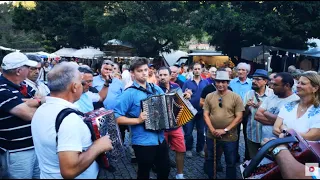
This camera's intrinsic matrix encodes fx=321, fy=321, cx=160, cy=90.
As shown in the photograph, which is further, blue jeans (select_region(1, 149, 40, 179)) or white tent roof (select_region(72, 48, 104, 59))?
white tent roof (select_region(72, 48, 104, 59))

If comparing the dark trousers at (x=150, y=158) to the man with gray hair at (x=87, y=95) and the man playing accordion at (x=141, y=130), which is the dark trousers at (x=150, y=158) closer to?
the man playing accordion at (x=141, y=130)

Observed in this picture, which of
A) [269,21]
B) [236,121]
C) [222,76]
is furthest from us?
[269,21]

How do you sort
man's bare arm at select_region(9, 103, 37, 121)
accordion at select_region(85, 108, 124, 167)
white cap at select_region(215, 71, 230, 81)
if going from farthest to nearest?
white cap at select_region(215, 71, 230, 81), man's bare arm at select_region(9, 103, 37, 121), accordion at select_region(85, 108, 124, 167)

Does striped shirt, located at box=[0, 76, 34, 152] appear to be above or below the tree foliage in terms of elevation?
below

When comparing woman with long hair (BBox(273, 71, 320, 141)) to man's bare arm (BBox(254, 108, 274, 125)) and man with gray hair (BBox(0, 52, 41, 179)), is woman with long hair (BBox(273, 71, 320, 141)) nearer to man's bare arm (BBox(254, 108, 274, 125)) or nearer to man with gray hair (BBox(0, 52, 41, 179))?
man's bare arm (BBox(254, 108, 274, 125))

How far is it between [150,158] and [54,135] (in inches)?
74.8

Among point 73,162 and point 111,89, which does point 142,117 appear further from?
point 111,89

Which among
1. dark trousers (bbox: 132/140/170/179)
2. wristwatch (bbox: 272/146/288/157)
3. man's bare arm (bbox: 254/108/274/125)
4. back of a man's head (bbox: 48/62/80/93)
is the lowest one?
dark trousers (bbox: 132/140/170/179)

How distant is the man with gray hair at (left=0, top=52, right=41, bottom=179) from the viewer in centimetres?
327

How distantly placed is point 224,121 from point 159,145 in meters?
1.44

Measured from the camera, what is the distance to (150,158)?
400cm

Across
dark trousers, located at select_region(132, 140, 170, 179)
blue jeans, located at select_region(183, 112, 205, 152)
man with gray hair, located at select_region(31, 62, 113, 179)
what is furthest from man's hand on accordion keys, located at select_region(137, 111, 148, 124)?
blue jeans, located at select_region(183, 112, 205, 152)

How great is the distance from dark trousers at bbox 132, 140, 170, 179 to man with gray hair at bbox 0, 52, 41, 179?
122 centimetres

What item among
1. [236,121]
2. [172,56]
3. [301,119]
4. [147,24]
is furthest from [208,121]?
[172,56]
